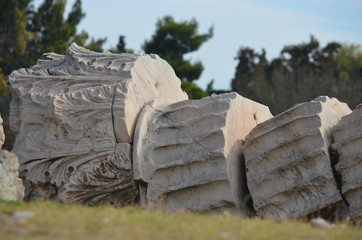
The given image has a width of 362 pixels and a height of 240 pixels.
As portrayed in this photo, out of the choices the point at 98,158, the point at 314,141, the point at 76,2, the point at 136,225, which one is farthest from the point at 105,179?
the point at 76,2

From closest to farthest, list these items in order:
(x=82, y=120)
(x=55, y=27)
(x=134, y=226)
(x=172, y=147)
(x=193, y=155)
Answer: (x=134, y=226) → (x=193, y=155) → (x=172, y=147) → (x=82, y=120) → (x=55, y=27)

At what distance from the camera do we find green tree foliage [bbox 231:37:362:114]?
4159cm

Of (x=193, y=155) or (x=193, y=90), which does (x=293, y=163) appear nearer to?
(x=193, y=155)

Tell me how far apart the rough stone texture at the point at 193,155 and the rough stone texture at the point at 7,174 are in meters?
2.30

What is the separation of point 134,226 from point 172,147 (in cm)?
382

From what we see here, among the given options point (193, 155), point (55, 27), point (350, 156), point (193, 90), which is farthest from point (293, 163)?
point (55, 27)

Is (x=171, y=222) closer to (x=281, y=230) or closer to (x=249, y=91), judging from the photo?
(x=281, y=230)

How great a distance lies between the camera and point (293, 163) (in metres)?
11.9

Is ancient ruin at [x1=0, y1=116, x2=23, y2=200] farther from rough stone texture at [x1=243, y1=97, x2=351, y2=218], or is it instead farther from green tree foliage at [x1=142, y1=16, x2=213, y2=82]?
green tree foliage at [x1=142, y1=16, x2=213, y2=82]

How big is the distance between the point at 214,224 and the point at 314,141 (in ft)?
10.6

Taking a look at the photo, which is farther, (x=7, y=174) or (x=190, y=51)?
(x=190, y=51)

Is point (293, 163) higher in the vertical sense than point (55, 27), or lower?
lower

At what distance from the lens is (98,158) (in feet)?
40.5

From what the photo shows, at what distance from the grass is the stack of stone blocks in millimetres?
2118
